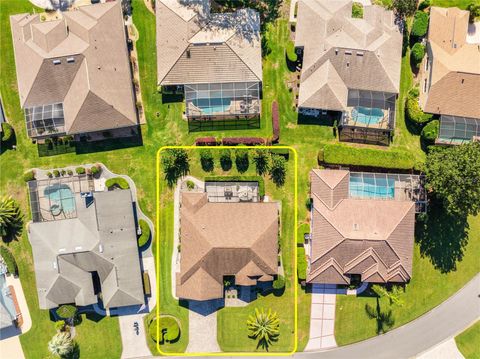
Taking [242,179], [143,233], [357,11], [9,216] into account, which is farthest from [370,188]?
[9,216]

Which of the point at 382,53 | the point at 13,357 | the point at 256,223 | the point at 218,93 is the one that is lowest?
the point at 13,357

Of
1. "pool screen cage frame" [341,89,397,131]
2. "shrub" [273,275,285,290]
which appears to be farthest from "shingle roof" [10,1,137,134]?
"pool screen cage frame" [341,89,397,131]

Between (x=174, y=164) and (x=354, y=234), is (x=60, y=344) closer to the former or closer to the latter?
(x=174, y=164)

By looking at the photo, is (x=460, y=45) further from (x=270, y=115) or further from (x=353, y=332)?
(x=353, y=332)

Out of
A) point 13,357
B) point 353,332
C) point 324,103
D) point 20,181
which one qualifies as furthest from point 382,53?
point 13,357

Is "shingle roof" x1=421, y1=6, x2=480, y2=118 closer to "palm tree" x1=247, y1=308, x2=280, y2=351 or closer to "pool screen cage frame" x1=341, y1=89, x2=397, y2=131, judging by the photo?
"pool screen cage frame" x1=341, y1=89, x2=397, y2=131

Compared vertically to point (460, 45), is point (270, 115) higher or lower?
lower
